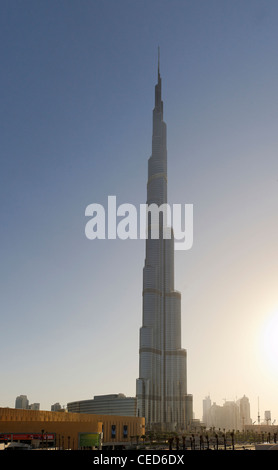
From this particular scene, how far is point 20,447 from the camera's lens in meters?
118

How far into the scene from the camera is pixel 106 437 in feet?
636
